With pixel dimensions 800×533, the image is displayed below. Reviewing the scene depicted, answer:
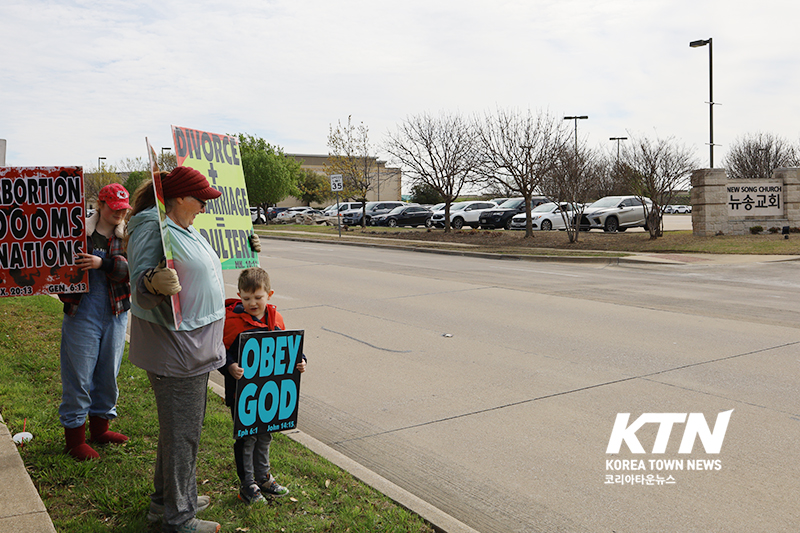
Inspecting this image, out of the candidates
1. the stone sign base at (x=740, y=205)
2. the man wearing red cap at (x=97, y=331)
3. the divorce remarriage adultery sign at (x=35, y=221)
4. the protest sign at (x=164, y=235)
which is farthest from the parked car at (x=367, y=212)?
the protest sign at (x=164, y=235)

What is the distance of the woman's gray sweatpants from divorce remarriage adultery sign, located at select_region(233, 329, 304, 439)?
0.32 m

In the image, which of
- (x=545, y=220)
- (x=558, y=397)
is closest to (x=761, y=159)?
(x=545, y=220)

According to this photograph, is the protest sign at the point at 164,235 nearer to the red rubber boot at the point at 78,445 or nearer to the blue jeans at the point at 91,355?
the blue jeans at the point at 91,355

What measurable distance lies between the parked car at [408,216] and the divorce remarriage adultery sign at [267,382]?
3970 cm

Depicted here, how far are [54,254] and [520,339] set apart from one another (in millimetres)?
5782

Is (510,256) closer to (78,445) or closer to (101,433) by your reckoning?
(101,433)

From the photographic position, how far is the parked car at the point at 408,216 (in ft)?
144

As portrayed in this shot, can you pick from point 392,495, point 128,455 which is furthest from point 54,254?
point 392,495

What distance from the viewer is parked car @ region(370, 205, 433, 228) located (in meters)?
43.9

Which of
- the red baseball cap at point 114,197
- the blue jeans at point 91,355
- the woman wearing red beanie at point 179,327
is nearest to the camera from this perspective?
the woman wearing red beanie at point 179,327

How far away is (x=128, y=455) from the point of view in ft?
15.3

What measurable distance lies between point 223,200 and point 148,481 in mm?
1917

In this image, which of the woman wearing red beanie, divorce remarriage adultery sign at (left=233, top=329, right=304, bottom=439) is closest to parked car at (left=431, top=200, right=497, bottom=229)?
divorce remarriage adultery sign at (left=233, top=329, right=304, bottom=439)

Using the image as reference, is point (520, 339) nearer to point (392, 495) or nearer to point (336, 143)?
point (392, 495)
